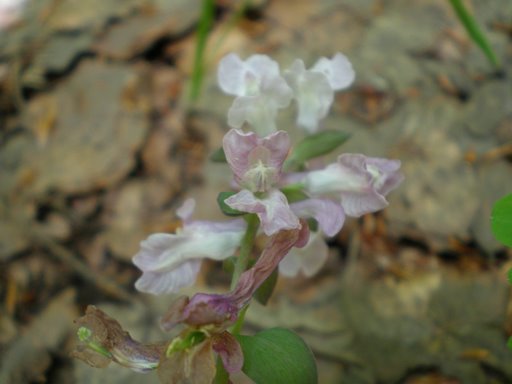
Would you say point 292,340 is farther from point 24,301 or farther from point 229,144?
point 24,301

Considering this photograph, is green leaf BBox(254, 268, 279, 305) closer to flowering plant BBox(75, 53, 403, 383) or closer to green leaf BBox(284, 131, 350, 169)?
flowering plant BBox(75, 53, 403, 383)

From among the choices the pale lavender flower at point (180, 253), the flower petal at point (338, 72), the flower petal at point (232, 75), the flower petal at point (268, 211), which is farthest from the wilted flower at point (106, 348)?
the flower petal at point (338, 72)

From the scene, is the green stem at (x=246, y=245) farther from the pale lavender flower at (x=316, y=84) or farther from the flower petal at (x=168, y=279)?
the pale lavender flower at (x=316, y=84)

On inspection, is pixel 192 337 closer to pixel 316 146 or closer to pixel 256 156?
pixel 256 156

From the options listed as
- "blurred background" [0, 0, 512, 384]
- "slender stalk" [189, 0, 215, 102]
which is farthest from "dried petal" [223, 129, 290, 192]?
"slender stalk" [189, 0, 215, 102]

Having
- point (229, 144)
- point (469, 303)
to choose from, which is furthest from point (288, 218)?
point (469, 303)

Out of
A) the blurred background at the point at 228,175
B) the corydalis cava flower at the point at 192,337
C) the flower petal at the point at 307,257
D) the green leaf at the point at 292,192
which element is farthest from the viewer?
the blurred background at the point at 228,175

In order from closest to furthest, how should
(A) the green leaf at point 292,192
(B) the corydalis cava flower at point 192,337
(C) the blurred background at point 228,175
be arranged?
(B) the corydalis cava flower at point 192,337
(A) the green leaf at point 292,192
(C) the blurred background at point 228,175
